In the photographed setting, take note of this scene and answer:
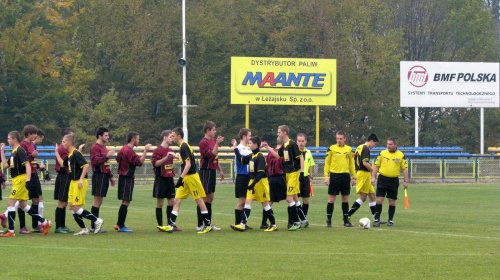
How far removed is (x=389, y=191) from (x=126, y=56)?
34836 millimetres

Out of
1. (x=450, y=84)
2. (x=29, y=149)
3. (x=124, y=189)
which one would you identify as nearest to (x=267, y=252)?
(x=124, y=189)

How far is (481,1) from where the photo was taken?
5997 centimetres

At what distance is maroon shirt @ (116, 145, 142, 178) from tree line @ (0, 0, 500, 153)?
2981cm

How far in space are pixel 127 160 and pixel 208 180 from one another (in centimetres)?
163

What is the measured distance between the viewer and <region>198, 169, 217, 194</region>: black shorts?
1591cm

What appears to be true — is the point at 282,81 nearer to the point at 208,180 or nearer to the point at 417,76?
the point at 417,76

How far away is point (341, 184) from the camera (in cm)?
1683

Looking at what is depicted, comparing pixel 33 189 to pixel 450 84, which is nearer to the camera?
pixel 33 189

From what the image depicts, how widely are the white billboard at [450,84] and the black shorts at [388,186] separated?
30692 mm

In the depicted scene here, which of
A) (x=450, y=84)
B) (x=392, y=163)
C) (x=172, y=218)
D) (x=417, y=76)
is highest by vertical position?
(x=417, y=76)

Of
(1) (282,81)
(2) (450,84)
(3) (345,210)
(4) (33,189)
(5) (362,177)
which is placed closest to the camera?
(4) (33,189)

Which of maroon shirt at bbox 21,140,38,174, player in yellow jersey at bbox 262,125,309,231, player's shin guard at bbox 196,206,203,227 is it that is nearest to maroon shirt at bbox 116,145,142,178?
player's shin guard at bbox 196,206,203,227

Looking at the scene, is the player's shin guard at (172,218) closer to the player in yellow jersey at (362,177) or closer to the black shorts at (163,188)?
the black shorts at (163,188)

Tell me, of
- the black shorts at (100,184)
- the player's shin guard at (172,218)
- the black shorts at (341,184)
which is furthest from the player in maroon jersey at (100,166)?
the black shorts at (341,184)
